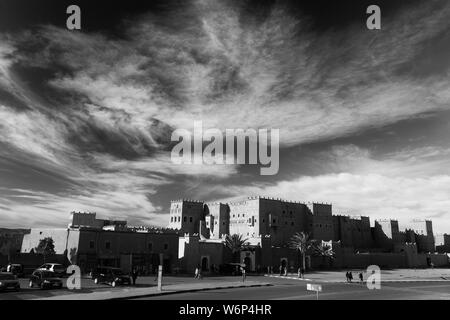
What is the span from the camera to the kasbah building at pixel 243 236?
163 ft

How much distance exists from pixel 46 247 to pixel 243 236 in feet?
199

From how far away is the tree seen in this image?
47969 millimetres

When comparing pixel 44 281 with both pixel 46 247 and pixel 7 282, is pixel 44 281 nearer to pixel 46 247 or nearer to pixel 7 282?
pixel 7 282

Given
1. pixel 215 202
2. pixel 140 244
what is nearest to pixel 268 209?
pixel 215 202

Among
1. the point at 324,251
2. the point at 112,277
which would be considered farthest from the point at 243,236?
the point at 112,277

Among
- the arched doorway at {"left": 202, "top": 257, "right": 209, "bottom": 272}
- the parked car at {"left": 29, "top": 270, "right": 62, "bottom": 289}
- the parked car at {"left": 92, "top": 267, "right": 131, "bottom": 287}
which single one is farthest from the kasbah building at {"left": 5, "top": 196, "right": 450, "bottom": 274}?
the parked car at {"left": 29, "top": 270, "right": 62, "bottom": 289}

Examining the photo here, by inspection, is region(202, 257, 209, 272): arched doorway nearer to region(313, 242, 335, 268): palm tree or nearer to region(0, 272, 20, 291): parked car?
region(313, 242, 335, 268): palm tree

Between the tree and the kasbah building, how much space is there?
2.18ft

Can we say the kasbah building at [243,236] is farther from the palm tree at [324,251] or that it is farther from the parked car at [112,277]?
the parked car at [112,277]

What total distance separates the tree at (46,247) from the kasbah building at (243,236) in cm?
67

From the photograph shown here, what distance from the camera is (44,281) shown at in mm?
29391

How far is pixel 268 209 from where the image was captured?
10662 centimetres
